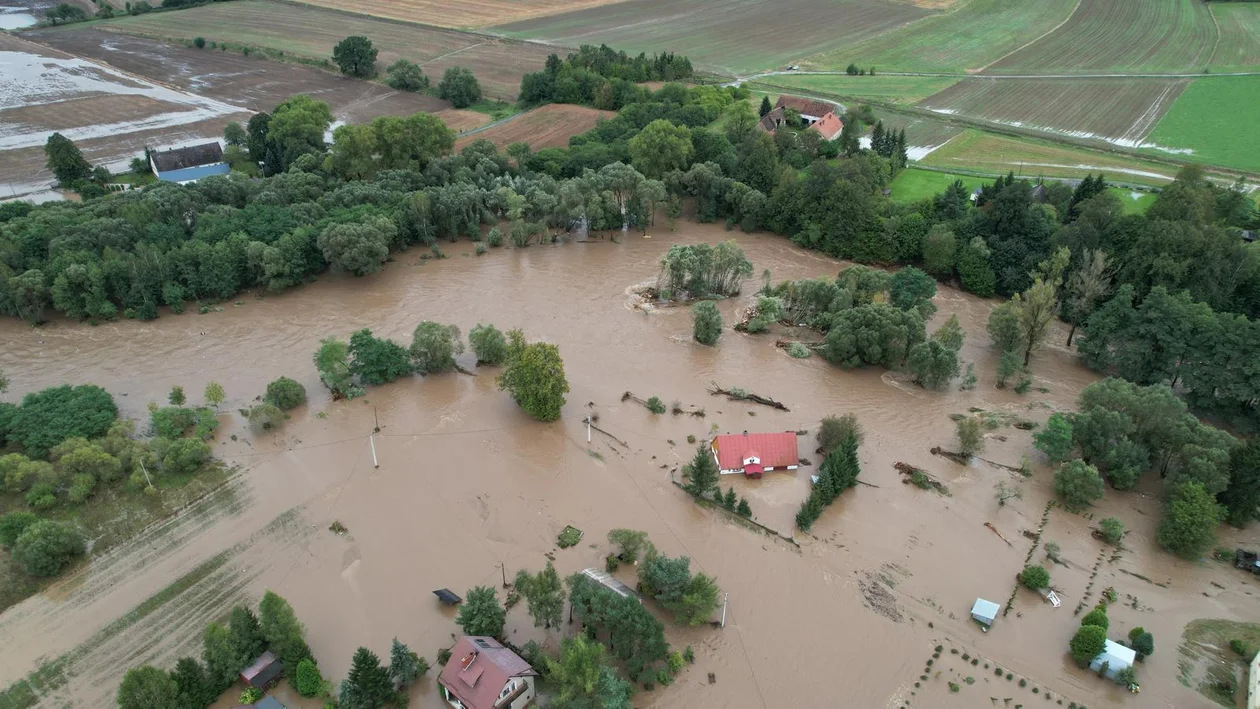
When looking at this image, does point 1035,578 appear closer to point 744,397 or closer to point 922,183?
point 744,397

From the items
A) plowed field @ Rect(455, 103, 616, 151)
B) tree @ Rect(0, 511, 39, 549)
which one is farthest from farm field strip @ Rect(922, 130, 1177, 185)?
tree @ Rect(0, 511, 39, 549)

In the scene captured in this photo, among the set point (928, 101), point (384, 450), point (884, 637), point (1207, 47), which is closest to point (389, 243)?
point (384, 450)

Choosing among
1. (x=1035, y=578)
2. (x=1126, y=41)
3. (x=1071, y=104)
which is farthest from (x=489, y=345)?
(x=1126, y=41)

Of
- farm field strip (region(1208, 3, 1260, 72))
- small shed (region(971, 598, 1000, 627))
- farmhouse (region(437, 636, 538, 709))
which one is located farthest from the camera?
farm field strip (region(1208, 3, 1260, 72))

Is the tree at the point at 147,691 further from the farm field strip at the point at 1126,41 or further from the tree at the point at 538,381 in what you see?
the farm field strip at the point at 1126,41

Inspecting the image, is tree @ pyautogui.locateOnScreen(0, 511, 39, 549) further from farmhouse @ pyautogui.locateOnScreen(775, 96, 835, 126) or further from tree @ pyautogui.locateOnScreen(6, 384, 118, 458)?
farmhouse @ pyautogui.locateOnScreen(775, 96, 835, 126)

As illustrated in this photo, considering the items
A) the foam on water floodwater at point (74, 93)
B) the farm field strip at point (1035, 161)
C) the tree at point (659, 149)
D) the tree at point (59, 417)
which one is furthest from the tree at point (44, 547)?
the farm field strip at point (1035, 161)
